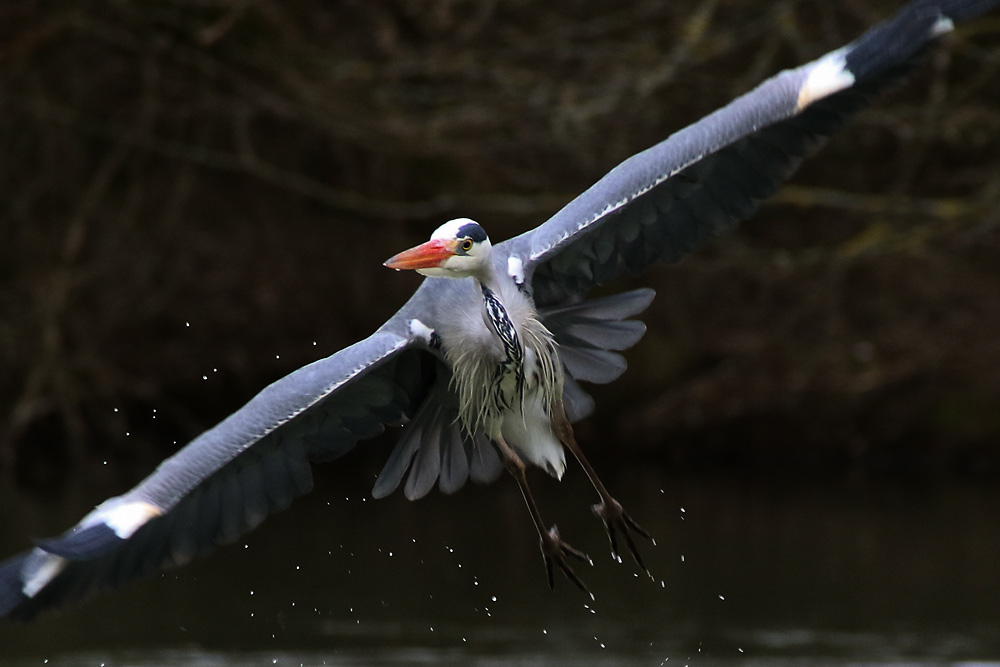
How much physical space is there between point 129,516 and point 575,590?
4.05 meters

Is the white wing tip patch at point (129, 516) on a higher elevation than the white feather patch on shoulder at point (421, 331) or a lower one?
lower

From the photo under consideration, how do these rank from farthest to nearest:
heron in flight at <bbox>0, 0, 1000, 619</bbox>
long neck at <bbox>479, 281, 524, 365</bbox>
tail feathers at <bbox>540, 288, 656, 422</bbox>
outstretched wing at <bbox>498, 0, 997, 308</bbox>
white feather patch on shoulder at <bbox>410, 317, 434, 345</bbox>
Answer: tail feathers at <bbox>540, 288, 656, 422</bbox>, white feather patch on shoulder at <bbox>410, 317, 434, 345</bbox>, long neck at <bbox>479, 281, 524, 365</bbox>, outstretched wing at <bbox>498, 0, 997, 308</bbox>, heron in flight at <bbox>0, 0, 1000, 619</bbox>

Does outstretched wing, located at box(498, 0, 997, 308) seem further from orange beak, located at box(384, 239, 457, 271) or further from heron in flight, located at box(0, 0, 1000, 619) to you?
orange beak, located at box(384, 239, 457, 271)

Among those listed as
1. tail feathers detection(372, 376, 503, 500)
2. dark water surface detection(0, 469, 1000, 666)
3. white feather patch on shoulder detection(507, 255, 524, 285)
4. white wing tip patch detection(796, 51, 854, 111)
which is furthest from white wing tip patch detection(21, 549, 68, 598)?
white wing tip patch detection(796, 51, 854, 111)

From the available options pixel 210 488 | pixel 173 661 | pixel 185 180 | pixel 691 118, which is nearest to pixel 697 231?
pixel 210 488

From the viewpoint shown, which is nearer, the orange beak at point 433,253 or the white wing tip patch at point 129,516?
the white wing tip patch at point 129,516

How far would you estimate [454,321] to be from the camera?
548 cm

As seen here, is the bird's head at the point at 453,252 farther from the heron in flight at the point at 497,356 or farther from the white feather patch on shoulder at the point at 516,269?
the white feather patch on shoulder at the point at 516,269

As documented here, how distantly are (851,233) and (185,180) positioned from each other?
4992 mm

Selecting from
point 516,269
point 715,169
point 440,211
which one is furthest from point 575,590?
point 440,211

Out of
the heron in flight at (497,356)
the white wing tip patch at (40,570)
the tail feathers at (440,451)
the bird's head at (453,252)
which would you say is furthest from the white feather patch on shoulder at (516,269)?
the white wing tip patch at (40,570)

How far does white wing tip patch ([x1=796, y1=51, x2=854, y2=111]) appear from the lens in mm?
5062

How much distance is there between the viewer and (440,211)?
11758mm

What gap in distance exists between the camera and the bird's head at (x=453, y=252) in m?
5.11
